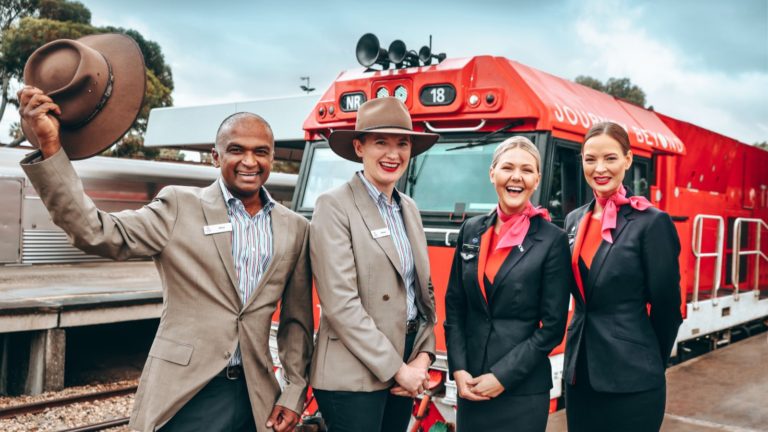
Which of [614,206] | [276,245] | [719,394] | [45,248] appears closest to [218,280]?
[276,245]

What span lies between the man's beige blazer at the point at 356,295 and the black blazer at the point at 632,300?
0.73m

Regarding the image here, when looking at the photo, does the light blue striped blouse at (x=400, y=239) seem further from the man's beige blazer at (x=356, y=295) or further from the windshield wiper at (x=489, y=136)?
the windshield wiper at (x=489, y=136)

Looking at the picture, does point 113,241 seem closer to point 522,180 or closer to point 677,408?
point 522,180

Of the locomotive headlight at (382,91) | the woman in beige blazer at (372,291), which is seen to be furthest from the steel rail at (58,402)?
the woman in beige blazer at (372,291)

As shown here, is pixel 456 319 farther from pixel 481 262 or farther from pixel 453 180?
pixel 453 180

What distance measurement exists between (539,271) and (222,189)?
1.33 metres

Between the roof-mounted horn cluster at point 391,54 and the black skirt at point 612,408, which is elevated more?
the roof-mounted horn cluster at point 391,54

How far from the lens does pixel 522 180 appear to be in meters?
2.93

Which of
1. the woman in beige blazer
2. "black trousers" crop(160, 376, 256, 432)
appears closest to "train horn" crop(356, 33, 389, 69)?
the woman in beige blazer

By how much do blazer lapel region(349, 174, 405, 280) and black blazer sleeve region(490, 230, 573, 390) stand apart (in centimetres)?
56

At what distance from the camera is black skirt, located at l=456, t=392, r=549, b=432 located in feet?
9.48

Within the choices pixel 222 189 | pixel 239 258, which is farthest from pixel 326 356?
pixel 222 189

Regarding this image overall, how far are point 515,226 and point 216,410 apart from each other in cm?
140

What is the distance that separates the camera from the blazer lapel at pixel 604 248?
2.91 meters
